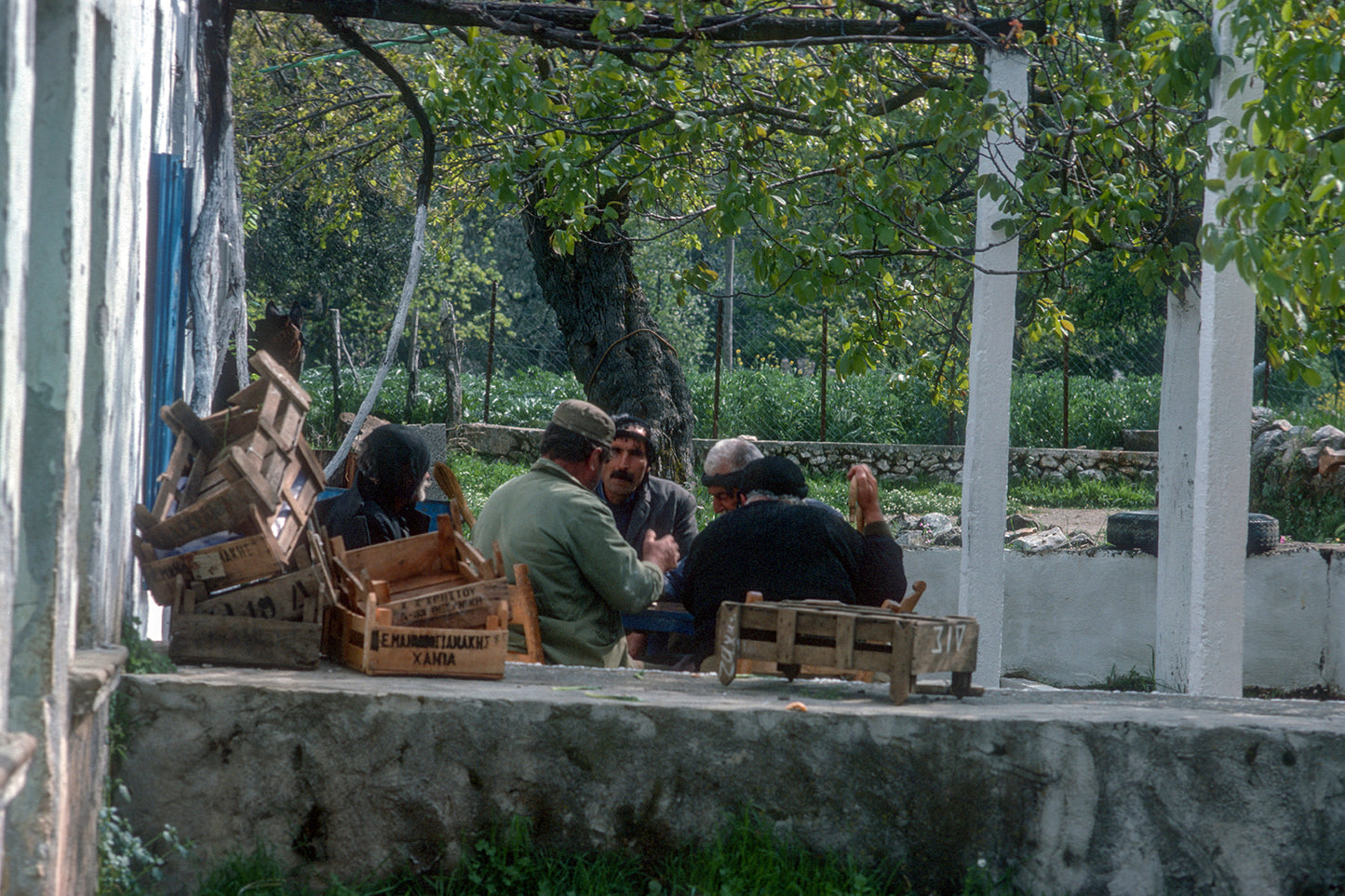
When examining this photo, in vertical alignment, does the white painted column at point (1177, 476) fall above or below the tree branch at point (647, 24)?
below

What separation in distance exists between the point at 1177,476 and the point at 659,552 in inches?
117

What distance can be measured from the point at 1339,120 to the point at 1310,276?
835 millimetres

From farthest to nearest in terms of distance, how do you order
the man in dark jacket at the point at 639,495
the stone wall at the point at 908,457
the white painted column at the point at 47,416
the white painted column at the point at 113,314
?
the stone wall at the point at 908,457 < the man in dark jacket at the point at 639,495 < the white painted column at the point at 113,314 < the white painted column at the point at 47,416

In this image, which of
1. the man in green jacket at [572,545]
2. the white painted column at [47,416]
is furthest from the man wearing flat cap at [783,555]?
the white painted column at [47,416]

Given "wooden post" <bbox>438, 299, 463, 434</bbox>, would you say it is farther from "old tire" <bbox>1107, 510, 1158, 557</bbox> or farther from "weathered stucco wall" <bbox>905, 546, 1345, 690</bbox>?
"old tire" <bbox>1107, 510, 1158, 557</bbox>

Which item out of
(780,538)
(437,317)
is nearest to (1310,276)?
(780,538)

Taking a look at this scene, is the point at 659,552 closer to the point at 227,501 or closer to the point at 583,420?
the point at 583,420

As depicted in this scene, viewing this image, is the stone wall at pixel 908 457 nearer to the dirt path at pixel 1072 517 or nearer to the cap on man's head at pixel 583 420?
the dirt path at pixel 1072 517

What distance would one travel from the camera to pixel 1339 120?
410 cm

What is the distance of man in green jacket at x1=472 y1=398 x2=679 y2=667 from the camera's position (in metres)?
4.32

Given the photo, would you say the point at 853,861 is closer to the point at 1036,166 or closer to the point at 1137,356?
the point at 1036,166

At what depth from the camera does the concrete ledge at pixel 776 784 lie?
3.26m

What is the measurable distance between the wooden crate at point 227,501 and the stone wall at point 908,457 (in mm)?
10025

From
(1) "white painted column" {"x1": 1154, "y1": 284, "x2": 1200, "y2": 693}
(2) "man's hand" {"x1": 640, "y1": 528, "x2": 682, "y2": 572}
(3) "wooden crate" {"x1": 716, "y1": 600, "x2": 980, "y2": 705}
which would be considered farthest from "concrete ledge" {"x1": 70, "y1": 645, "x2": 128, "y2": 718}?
(1) "white painted column" {"x1": 1154, "y1": 284, "x2": 1200, "y2": 693}
